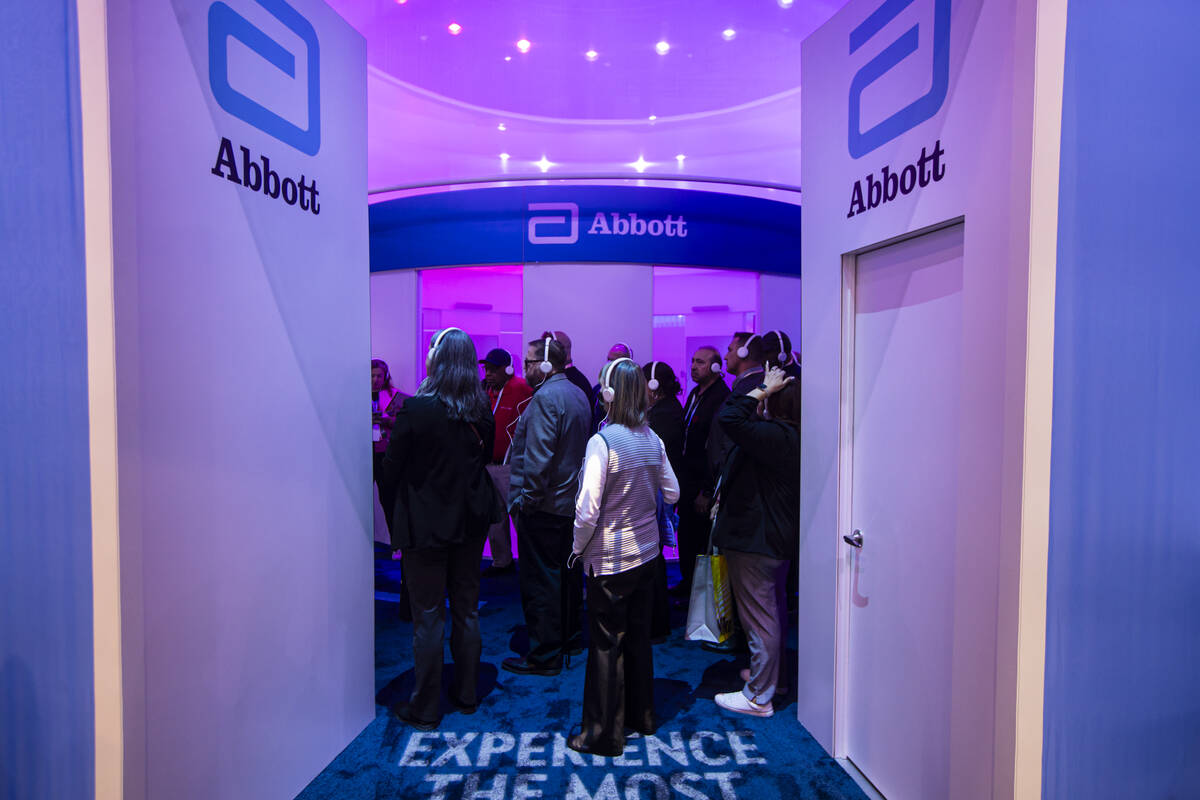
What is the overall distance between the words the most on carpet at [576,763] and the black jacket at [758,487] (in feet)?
2.77

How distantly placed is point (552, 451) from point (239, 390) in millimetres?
1567

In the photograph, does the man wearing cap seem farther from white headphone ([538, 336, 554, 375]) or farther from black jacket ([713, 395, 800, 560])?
black jacket ([713, 395, 800, 560])

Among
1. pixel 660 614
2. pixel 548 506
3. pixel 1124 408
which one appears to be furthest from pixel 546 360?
pixel 1124 408

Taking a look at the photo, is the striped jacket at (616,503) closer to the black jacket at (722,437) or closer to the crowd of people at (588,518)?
the crowd of people at (588,518)

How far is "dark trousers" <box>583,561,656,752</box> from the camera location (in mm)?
2504

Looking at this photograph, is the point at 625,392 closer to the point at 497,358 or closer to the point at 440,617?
the point at 440,617

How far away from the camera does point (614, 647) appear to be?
2529 millimetres

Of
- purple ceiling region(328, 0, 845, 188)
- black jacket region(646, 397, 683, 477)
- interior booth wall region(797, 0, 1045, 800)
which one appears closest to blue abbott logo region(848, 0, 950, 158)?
interior booth wall region(797, 0, 1045, 800)

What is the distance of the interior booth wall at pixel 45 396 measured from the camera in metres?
1.37

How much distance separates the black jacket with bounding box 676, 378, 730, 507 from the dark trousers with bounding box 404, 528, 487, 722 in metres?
1.69

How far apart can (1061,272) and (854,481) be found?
48.2 inches

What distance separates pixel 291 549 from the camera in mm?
2246

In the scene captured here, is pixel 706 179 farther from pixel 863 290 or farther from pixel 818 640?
pixel 818 640

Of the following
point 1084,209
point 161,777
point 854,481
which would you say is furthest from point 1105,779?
point 161,777
